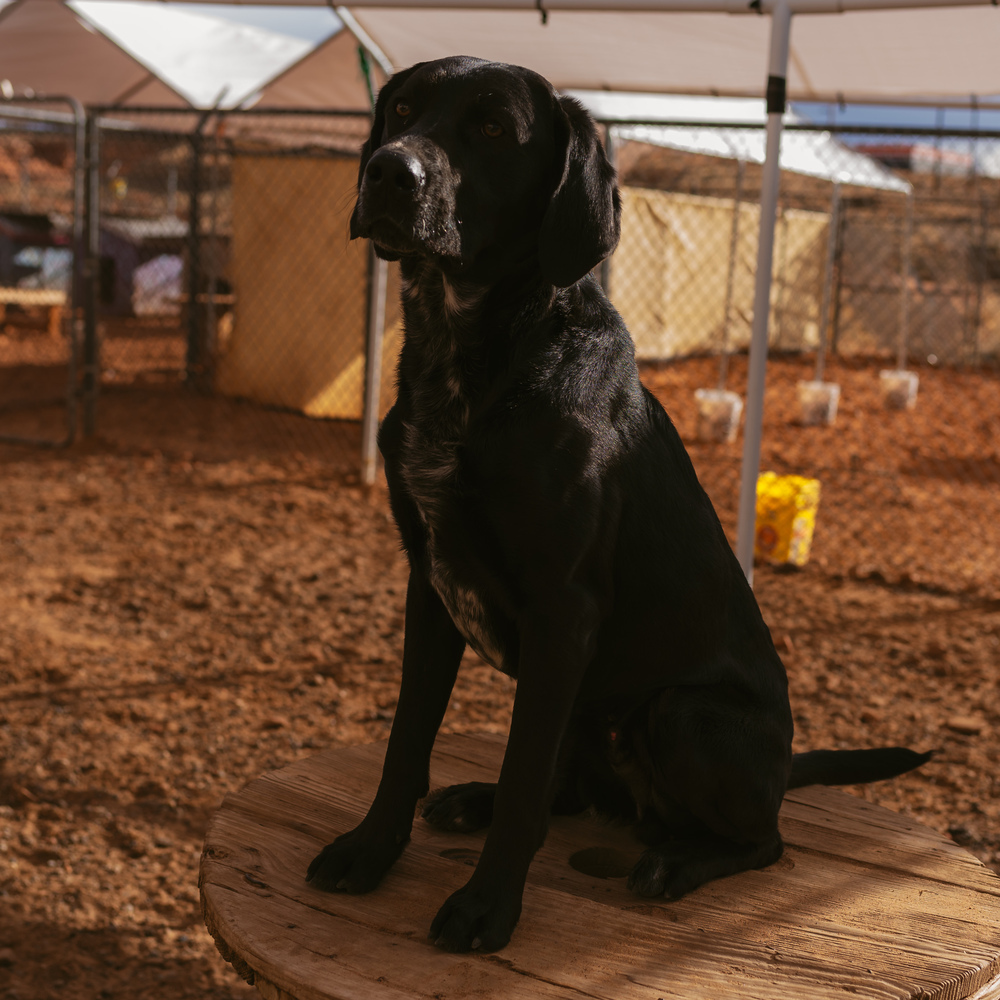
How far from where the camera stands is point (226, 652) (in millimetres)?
4250

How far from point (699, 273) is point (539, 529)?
43.3 feet

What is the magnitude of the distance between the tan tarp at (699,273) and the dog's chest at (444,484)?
10134mm

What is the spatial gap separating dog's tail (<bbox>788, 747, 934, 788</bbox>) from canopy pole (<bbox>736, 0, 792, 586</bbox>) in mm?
956

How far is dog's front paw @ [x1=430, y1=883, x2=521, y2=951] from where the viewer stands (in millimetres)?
1433

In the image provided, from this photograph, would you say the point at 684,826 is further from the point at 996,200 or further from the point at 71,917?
the point at 996,200

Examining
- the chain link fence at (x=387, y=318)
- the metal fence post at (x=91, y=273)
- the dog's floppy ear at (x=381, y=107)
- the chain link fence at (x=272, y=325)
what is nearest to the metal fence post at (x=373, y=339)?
the chain link fence at (x=387, y=318)

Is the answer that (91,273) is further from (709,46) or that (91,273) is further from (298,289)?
(709,46)

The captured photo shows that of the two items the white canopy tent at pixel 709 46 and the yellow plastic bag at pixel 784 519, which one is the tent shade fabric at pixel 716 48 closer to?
the white canopy tent at pixel 709 46

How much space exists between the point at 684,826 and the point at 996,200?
2226 cm

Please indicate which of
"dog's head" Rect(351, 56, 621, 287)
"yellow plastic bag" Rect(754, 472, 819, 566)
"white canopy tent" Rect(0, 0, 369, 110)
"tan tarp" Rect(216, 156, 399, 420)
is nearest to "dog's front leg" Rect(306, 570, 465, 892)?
"dog's head" Rect(351, 56, 621, 287)

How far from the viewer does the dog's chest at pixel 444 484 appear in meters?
1.54

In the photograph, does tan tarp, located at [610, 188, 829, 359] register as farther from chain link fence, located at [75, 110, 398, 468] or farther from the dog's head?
the dog's head

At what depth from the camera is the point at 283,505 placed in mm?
6496

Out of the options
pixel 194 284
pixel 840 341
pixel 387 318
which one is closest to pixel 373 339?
pixel 387 318
